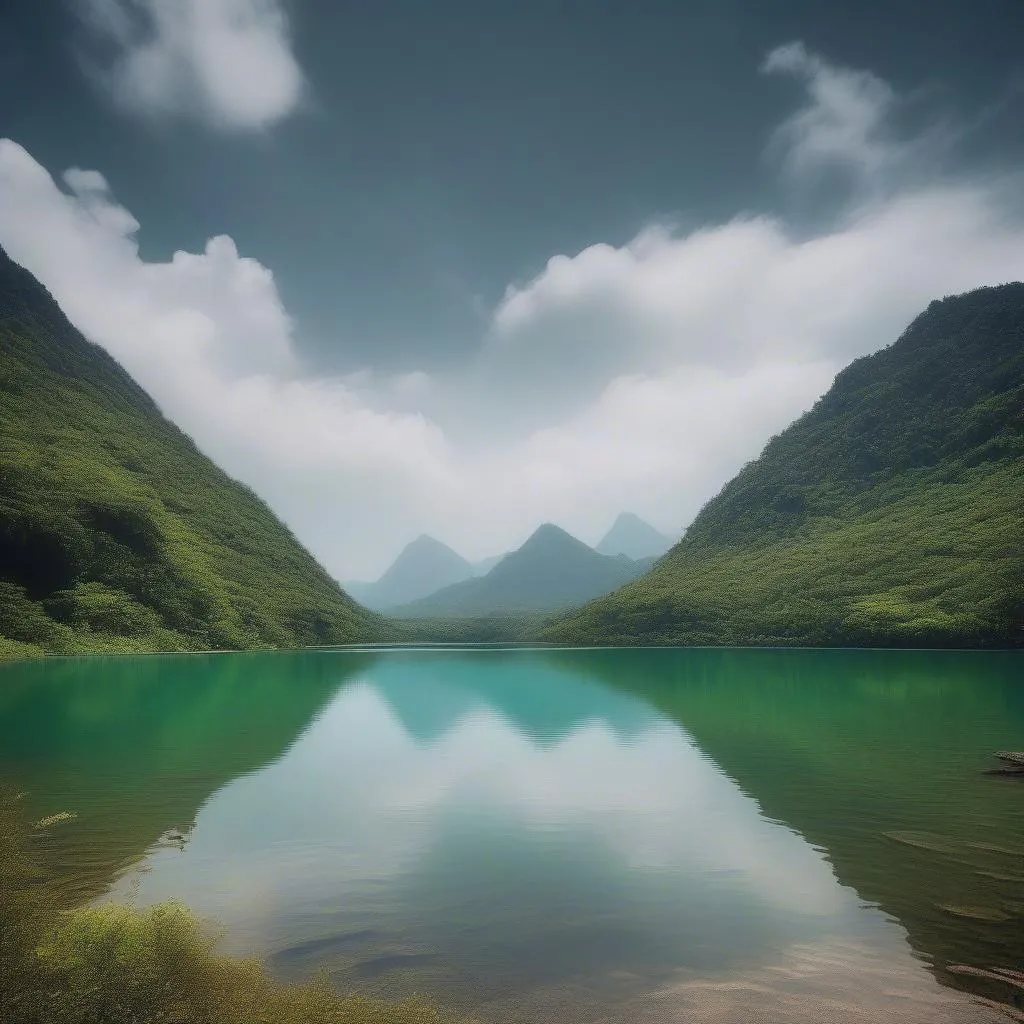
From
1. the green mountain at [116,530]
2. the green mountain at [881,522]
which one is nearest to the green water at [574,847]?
the green mountain at [116,530]

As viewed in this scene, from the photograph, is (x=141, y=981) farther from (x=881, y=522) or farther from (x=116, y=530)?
(x=881, y=522)

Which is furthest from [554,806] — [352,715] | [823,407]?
[823,407]

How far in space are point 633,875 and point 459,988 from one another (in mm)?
5202

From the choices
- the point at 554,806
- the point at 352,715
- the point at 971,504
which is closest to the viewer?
the point at 554,806

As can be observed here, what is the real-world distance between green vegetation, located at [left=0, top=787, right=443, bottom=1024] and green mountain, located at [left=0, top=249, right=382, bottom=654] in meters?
74.1

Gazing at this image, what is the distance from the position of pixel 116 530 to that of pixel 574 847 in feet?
337

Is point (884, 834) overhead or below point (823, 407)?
below

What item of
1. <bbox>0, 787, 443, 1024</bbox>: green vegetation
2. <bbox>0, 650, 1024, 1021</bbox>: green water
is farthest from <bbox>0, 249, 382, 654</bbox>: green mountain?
<bbox>0, 787, 443, 1024</bbox>: green vegetation

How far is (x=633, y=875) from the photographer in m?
12.1

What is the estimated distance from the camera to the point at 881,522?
441 ft

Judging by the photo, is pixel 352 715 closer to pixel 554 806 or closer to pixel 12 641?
pixel 554 806

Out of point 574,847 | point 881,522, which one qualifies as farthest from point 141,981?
point 881,522

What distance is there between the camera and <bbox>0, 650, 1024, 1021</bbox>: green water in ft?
27.1

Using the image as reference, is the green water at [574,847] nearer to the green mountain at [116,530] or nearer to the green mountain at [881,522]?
the green mountain at [116,530]
